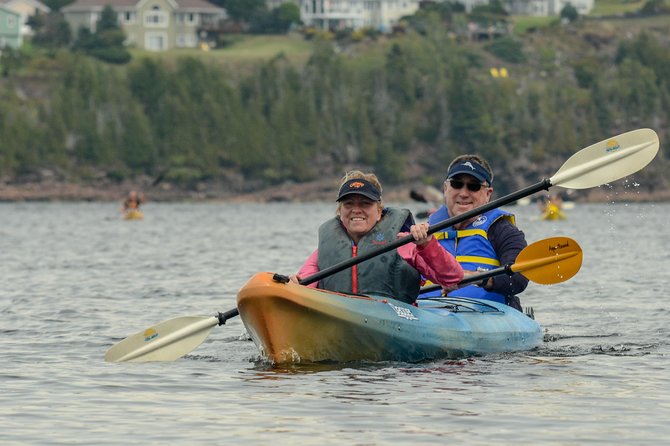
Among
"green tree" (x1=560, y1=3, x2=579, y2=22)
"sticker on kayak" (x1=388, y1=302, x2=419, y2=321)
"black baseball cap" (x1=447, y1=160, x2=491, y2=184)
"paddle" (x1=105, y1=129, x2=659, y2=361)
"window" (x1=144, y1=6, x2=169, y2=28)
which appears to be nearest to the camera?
"sticker on kayak" (x1=388, y1=302, x2=419, y2=321)

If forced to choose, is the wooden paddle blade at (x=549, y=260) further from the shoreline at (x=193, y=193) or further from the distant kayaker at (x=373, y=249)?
the shoreline at (x=193, y=193)

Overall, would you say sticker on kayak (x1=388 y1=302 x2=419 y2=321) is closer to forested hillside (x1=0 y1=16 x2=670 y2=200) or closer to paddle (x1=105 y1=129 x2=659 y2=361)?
paddle (x1=105 y1=129 x2=659 y2=361)

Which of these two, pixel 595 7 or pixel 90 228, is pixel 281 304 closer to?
pixel 90 228

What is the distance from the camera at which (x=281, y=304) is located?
41.4ft

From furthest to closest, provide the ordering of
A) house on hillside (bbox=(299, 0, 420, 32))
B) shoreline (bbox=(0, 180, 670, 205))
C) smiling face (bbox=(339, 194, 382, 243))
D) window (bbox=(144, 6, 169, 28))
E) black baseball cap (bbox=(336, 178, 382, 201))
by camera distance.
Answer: house on hillside (bbox=(299, 0, 420, 32)), window (bbox=(144, 6, 169, 28)), shoreline (bbox=(0, 180, 670, 205)), smiling face (bbox=(339, 194, 382, 243)), black baseball cap (bbox=(336, 178, 382, 201))

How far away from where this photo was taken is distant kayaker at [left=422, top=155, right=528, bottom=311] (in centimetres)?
1400

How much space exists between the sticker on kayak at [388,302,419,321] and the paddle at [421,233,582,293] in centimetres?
57

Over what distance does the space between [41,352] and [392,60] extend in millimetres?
128651

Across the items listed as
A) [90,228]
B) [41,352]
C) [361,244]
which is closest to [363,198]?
[361,244]

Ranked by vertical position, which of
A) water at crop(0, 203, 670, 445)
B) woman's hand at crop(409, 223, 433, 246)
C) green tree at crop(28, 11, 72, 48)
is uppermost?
green tree at crop(28, 11, 72, 48)

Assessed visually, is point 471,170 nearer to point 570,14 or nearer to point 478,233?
point 478,233

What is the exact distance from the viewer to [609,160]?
14.8 meters

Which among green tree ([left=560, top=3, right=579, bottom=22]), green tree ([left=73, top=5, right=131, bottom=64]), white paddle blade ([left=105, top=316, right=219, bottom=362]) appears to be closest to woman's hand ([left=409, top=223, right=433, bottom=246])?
white paddle blade ([left=105, top=316, right=219, bottom=362])

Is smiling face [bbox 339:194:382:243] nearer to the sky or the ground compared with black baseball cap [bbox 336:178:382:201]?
nearer to the ground
